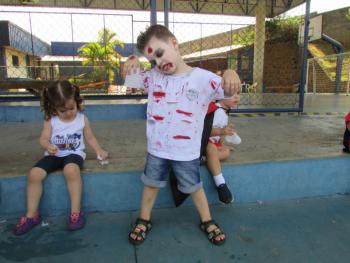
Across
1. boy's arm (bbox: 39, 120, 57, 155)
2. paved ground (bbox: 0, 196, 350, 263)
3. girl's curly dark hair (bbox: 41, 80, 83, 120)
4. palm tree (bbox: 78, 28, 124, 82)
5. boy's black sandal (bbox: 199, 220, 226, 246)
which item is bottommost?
paved ground (bbox: 0, 196, 350, 263)

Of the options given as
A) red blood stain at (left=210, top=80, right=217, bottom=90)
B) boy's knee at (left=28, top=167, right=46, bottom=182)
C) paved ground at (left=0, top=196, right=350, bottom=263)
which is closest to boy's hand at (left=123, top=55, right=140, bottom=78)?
red blood stain at (left=210, top=80, right=217, bottom=90)

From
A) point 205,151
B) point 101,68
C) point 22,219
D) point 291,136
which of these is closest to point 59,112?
point 22,219

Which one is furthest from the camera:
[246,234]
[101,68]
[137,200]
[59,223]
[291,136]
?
[101,68]

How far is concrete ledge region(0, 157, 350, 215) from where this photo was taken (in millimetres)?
1860

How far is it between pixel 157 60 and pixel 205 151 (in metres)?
0.67

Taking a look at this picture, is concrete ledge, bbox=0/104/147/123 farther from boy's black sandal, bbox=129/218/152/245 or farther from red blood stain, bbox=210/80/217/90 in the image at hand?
red blood stain, bbox=210/80/217/90

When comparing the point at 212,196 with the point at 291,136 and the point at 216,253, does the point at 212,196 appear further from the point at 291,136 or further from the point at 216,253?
the point at 291,136

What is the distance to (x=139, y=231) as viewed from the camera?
1.62 metres

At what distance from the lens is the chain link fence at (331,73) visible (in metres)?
9.83

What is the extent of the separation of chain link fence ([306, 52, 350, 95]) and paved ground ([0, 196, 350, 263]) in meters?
9.05

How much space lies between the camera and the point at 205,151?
1.90m

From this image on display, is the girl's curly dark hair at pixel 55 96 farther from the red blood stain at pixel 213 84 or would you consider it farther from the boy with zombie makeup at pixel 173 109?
the red blood stain at pixel 213 84

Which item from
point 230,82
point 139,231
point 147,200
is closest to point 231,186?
point 147,200

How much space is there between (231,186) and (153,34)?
42.7 inches
